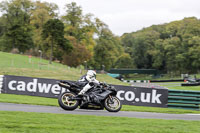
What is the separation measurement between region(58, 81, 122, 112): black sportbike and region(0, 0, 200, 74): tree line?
4284cm

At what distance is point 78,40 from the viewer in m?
69.1

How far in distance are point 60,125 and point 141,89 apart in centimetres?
886

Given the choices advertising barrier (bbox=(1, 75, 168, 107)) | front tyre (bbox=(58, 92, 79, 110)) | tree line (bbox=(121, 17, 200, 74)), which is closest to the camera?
front tyre (bbox=(58, 92, 79, 110))

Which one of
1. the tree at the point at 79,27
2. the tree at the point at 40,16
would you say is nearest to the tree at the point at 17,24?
the tree at the point at 40,16

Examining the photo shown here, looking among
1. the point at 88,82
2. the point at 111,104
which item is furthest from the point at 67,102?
the point at 111,104

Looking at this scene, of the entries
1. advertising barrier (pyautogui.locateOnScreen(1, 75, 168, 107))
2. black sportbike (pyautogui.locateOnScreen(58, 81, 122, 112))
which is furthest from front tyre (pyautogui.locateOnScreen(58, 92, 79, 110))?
advertising barrier (pyautogui.locateOnScreen(1, 75, 168, 107))

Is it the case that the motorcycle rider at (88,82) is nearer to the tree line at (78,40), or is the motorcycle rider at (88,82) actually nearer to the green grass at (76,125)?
the green grass at (76,125)

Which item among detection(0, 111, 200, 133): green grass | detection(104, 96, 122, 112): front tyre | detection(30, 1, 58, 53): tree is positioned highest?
detection(30, 1, 58, 53): tree

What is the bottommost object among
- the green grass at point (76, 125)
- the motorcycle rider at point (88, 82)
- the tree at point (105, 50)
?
the green grass at point (76, 125)

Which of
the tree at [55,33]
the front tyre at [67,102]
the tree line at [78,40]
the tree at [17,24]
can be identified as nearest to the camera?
the front tyre at [67,102]

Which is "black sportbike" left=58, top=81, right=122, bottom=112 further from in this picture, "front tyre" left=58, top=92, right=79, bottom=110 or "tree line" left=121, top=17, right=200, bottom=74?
"tree line" left=121, top=17, right=200, bottom=74

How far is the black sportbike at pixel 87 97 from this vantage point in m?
11.0

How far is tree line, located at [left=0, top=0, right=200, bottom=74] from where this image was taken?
61769 millimetres

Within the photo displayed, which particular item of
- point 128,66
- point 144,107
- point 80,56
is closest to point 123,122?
point 144,107
